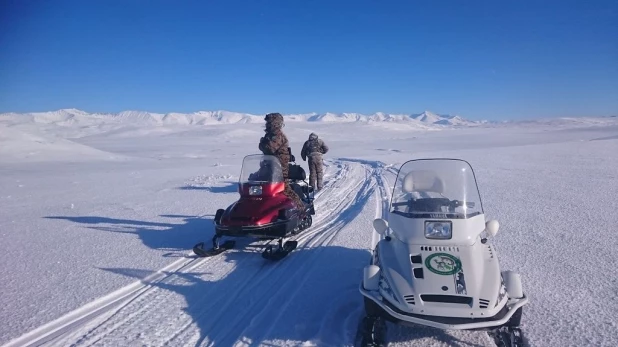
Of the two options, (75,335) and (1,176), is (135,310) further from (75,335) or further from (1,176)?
(1,176)

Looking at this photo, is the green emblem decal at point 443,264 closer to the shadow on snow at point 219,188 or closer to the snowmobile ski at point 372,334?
the snowmobile ski at point 372,334

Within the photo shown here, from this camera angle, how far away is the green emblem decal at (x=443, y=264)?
3146 mm

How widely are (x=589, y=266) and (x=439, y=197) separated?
230 centimetres

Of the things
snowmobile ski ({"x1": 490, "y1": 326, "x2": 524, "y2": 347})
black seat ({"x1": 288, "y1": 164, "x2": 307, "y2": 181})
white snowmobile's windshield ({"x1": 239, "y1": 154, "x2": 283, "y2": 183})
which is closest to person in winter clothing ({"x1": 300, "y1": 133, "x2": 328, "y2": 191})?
black seat ({"x1": 288, "y1": 164, "x2": 307, "y2": 181})

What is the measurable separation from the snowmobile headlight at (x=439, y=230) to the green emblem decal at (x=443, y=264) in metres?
0.20

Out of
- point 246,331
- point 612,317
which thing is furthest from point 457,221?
point 246,331

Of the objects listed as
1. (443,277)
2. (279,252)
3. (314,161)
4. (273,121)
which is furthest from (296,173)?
(443,277)

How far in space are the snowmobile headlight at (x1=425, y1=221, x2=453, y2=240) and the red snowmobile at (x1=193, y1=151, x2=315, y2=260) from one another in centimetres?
231

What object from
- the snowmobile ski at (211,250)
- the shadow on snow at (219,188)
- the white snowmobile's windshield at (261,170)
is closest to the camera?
the snowmobile ski at (211,250)

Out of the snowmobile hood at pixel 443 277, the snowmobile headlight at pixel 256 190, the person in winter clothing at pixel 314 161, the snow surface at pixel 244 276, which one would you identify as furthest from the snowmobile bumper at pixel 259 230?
the person in winter clothing at pixel 314 161

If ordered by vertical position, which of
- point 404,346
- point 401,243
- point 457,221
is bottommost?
point 404,346

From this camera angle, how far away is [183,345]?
317 cm

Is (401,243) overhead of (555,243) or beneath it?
overhead

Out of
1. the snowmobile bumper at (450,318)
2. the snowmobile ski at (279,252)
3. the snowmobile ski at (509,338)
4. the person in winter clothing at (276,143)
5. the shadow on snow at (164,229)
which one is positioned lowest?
the shadow on snow at (164,229)
